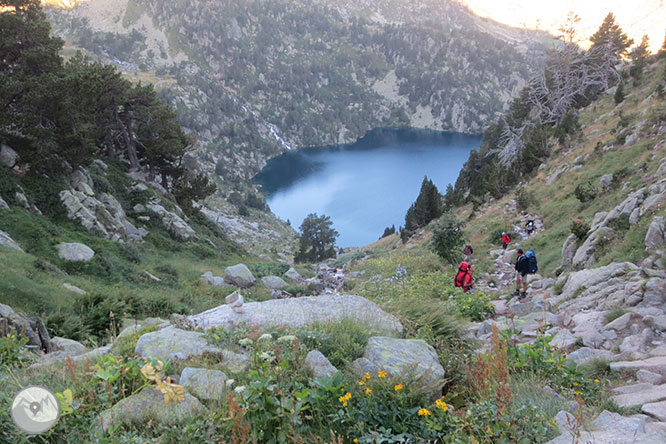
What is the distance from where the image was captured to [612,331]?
7137 mm

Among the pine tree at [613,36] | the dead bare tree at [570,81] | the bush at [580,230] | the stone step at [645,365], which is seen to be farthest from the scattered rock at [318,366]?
the pine tree at [613,36]

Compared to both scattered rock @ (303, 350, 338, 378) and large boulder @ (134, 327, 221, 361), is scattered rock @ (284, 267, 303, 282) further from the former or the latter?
scattered rock @ (303, 350, 338, 378)

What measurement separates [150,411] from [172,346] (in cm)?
159

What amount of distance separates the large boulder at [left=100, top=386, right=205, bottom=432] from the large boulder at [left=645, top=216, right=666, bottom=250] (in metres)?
11.1

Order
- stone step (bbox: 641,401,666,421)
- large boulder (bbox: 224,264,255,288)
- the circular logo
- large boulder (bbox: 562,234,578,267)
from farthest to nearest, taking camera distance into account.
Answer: large boulder (bbox: 224,264,255,288) → large boulder (bbox: 562,234,578,267) → stone step (bbox: 641,401,666,421) → the circular logo

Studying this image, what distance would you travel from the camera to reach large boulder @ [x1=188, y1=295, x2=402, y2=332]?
21.2 ft

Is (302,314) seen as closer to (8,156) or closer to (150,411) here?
(150,411)

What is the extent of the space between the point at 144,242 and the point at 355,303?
18910mm

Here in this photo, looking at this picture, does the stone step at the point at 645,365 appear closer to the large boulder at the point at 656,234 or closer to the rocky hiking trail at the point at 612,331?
the rocky hiking trail at the point at 612,331

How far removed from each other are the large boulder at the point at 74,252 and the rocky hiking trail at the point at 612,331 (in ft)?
50.4

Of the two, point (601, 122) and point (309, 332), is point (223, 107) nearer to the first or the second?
point (601, 122)

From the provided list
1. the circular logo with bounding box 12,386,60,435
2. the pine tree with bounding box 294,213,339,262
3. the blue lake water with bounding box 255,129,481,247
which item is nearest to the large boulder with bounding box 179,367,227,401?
the circular logo with bounding box 12,386,60,435

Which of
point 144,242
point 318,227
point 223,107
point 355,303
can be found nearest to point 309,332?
point 355,303

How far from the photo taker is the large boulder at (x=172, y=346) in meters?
4.91
